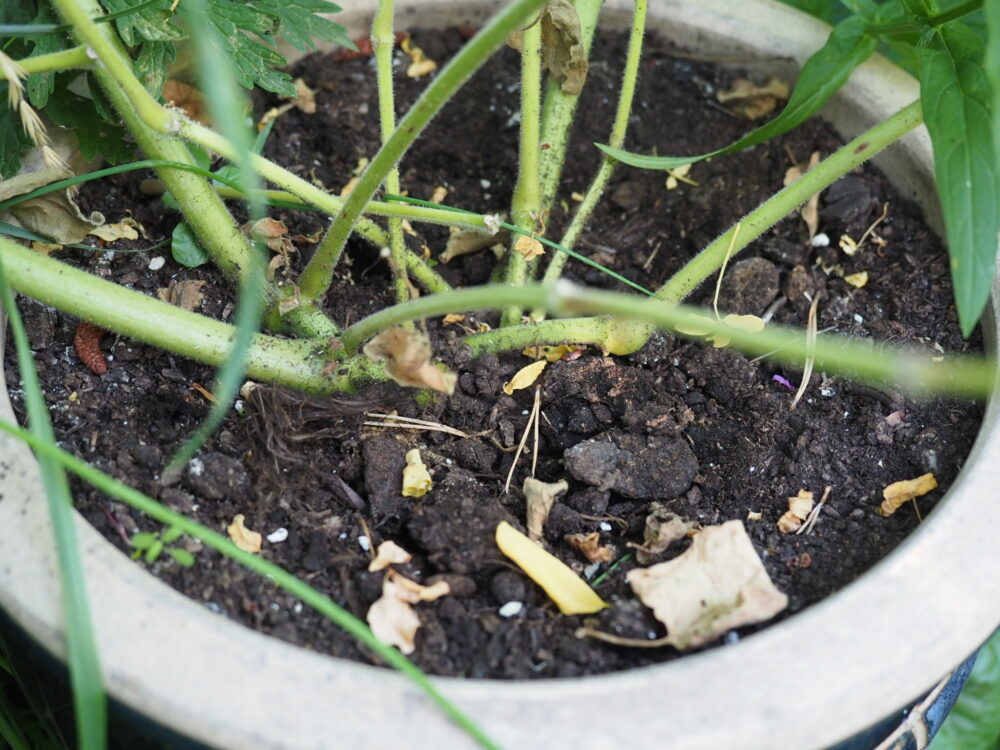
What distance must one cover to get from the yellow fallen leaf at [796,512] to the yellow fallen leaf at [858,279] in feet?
1.09

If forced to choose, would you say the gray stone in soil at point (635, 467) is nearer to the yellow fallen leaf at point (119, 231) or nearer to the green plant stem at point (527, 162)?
the green plant stem at point (527, 162)

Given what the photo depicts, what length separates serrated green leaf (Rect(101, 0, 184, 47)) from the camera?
0.98 metres

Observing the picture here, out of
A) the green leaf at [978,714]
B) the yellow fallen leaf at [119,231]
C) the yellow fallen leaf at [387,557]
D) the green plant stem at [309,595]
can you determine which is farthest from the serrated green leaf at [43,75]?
the green leaf at [978,714]

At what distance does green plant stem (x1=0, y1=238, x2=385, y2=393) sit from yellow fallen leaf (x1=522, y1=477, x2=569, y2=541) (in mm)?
179

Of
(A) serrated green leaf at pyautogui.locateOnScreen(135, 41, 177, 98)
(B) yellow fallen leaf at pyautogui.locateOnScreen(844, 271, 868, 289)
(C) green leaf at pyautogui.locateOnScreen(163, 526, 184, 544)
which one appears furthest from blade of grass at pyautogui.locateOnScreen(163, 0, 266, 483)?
(B) yellow fallen leaf at pyautogui.locateOnScreen(844, 271, 868, 289)

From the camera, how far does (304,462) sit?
0.92 meters

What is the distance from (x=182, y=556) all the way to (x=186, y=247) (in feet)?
1.35

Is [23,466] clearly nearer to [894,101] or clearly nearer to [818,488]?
[818,488]

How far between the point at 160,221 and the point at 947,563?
0.88 metres

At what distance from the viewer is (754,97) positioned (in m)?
1.40

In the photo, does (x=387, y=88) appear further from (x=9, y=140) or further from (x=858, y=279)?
(x=858, y=279)

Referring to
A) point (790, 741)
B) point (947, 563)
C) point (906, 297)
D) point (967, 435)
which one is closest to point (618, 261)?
point (906, 297)

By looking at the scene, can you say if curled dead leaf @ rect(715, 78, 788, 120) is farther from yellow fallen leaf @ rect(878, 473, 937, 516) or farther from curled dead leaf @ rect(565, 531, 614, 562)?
curled dead leaf @ rect(565, 531, 614, 562)

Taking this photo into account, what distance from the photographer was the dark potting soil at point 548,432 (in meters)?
0.83
